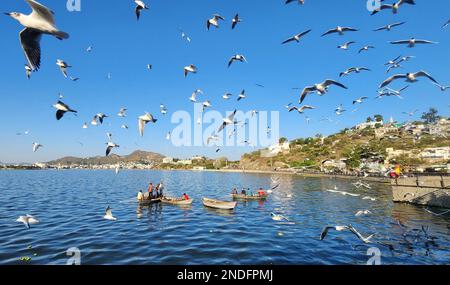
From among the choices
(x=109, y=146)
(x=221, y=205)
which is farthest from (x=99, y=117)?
(x=221, y=205)

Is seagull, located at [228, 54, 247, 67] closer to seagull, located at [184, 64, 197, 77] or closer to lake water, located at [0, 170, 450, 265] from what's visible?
seagull, located at [184, 64, 197, 77]

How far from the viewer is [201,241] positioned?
87.6ft

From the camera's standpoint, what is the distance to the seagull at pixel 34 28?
9.33 m

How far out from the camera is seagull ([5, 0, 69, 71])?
9.33 meters

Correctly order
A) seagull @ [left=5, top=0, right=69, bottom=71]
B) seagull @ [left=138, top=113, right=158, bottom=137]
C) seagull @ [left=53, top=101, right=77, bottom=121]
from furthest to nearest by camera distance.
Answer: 1. seagull @ [left=138, top=113, right=158, bottom=137]
2. seagull @ [left=53, top=101, right=77, bottom=121]
3. seagull @ [left=5, top=0, right=69, bottom=71]

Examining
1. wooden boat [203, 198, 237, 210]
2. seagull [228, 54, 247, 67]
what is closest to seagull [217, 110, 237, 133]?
seagull [228, 54, 247, 67]

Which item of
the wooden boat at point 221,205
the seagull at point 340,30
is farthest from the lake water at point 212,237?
the seagull at point 340,30

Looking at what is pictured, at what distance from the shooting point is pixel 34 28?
380 inches

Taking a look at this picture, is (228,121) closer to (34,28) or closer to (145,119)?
(145,119)
